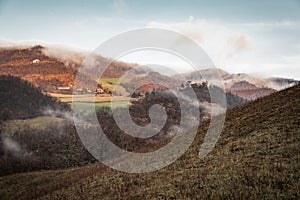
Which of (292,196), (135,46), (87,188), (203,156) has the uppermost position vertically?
(135,46)

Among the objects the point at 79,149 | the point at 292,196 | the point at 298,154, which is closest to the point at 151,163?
the point at 298,154

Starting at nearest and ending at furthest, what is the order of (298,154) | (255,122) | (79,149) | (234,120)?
(298,154) → (255,122) → (234,120) → (79,149)

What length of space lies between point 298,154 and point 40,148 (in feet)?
630

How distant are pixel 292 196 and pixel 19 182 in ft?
120

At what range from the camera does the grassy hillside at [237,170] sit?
14.5m

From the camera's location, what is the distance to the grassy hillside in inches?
570

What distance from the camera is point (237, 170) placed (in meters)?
17.5

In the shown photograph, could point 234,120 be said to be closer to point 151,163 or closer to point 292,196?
point 151,163

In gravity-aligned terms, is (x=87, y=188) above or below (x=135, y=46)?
below

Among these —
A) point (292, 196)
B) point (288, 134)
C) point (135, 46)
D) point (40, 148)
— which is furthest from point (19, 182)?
point (40, 148)

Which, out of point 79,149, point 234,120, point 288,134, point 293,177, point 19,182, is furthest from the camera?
point 79,149

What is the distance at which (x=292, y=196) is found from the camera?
12344mm

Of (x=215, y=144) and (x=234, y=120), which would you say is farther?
(x=234, y=120)

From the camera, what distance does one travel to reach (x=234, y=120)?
33594mm
